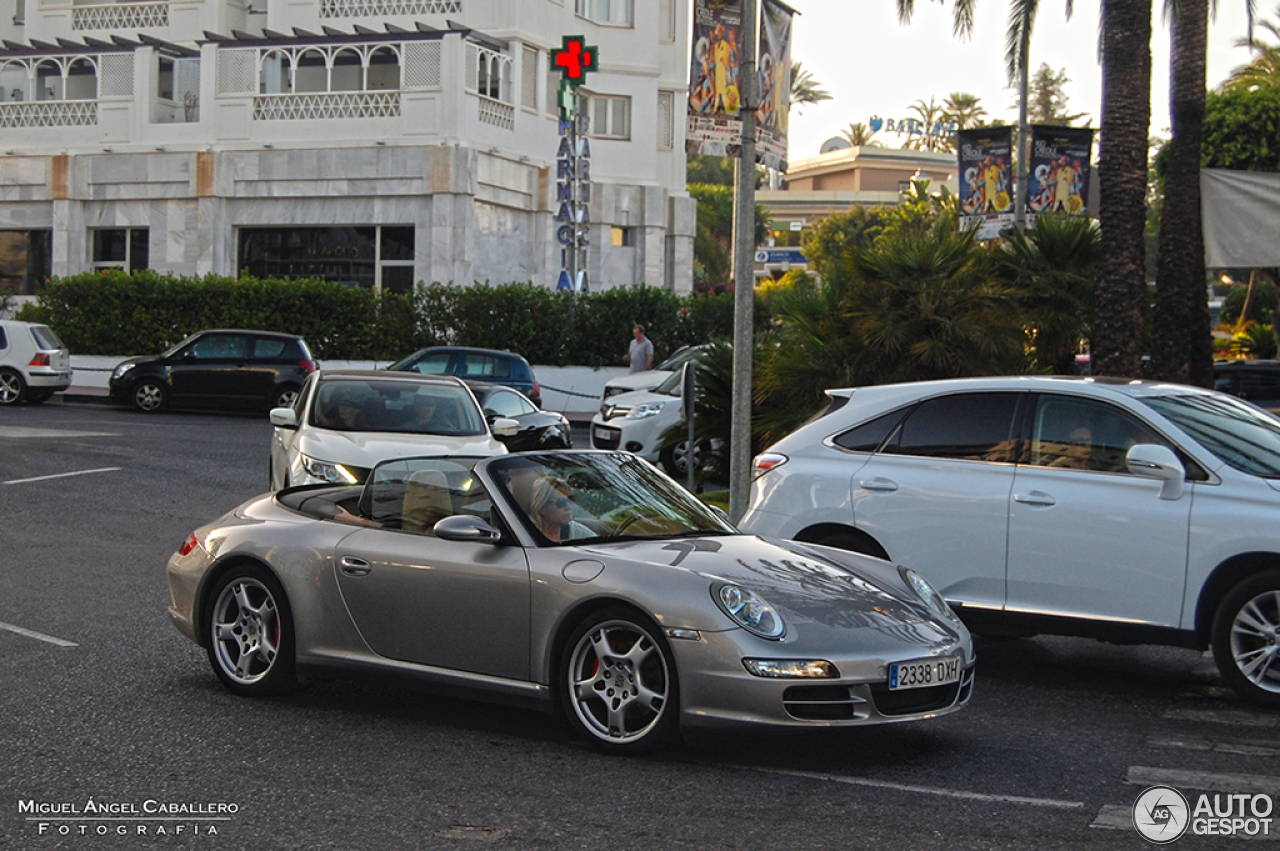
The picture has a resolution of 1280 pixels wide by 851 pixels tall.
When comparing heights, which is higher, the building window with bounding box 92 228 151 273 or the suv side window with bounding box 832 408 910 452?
the building window with bounding box 92 228 151 273

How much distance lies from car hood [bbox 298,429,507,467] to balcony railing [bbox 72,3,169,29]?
33.4m

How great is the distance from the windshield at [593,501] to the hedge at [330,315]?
86.5 ft

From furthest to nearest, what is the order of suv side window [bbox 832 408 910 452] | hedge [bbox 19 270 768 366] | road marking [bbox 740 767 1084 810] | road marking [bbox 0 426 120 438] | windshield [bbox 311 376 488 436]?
hedge [bbox 19 270 768 366]
road marking [bbox 0 426 120 438]
windshield [bbox 311 376 488 436]
suv side window [bbox 832 408 910 452]
road marking [bbox 740 767 1084 810]

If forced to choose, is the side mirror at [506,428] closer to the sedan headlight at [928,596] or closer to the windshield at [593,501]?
the windshield at [593,501]

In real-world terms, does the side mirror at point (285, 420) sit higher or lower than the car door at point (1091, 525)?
higher

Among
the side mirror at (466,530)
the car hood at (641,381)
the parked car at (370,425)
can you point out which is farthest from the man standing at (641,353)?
the side mirror at (466,530)

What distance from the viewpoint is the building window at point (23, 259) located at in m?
40.2

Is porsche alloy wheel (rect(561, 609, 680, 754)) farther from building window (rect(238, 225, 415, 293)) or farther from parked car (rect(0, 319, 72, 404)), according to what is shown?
building window (rect(238, 225, 415, 293))

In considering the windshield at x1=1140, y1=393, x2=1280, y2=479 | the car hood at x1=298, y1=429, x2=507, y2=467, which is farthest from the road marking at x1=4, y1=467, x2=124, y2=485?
the windshield at x1=1140, y1=393, x2=1280, y2=479

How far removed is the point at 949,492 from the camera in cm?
811

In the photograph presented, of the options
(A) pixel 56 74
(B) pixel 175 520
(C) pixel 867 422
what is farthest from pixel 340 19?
(C) pixel 867 422

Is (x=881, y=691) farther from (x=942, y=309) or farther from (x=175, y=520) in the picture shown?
(x=175, y=520)

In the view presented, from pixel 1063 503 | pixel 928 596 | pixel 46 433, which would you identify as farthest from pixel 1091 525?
pixel 46 433

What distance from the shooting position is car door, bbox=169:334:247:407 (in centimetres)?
2709
